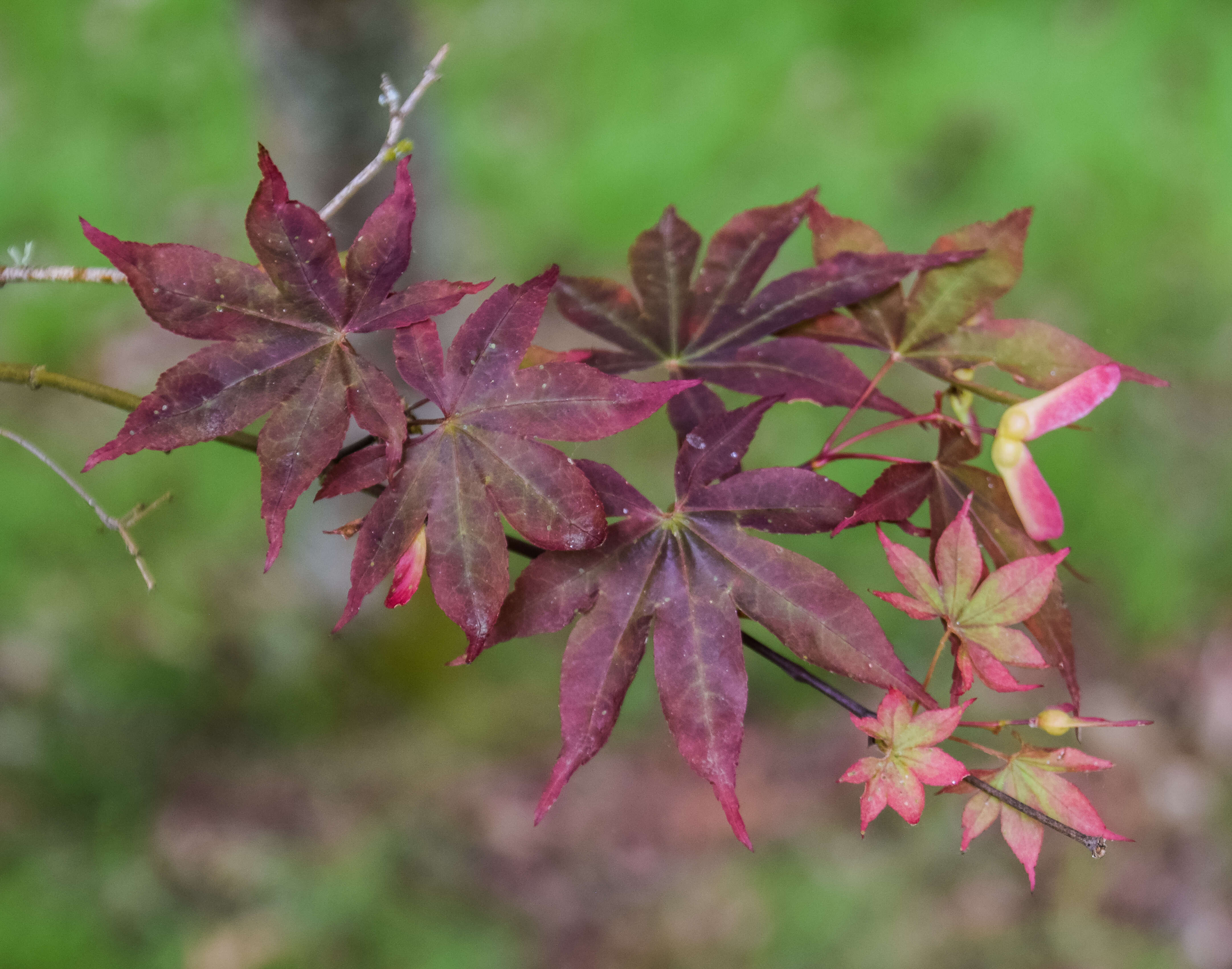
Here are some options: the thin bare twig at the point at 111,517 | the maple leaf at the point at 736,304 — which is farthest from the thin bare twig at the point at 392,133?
the thin bare twig at the point at 111,517

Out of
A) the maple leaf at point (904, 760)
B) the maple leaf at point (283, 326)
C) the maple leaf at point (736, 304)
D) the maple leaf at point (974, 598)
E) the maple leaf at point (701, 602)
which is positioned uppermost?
the maple leaf at point (283, 326)

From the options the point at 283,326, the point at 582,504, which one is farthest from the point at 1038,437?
the point at 283,326

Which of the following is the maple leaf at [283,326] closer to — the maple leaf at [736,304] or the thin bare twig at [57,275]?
the thin bare twig at [57,275]

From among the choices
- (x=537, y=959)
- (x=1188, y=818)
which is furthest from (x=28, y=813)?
(x=1188, y=818)

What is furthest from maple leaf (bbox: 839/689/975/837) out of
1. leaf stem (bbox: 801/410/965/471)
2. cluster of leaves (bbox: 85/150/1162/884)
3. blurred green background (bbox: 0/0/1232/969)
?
blurred green background (bbox: 0/0/1232/969)

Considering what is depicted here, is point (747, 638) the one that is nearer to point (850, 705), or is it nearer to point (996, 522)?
point (850, 705)

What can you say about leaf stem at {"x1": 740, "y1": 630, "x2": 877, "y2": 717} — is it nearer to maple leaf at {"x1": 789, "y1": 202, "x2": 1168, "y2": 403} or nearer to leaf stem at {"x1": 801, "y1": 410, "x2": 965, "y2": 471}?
leaf stem at {"x1": 801, "y1": 410, "x2": 965, "y2": 471}

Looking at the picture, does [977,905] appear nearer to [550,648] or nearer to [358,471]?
[550,648]
